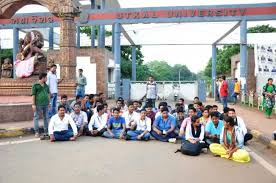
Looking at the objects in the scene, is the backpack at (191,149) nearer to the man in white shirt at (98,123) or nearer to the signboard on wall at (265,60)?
the man in white shirt at (98,123)

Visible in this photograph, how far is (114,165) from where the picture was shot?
6555mm

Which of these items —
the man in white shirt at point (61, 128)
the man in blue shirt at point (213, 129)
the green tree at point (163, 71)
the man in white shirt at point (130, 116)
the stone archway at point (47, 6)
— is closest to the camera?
the man in blue shirt at point (213, 129)

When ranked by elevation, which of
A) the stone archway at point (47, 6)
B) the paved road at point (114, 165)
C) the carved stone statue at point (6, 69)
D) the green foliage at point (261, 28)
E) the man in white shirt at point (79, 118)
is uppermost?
the green foliage at point (261, 28)

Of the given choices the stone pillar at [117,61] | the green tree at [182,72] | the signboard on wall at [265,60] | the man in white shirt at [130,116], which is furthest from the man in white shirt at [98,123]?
the green tree at [182,72]

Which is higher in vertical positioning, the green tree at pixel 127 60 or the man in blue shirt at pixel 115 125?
the green tree at pixel 127 60

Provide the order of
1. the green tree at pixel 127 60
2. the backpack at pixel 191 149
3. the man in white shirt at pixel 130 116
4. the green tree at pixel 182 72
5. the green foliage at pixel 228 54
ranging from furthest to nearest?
the green tree at pixel 182 72
the green foliage at pixel 228 54
the green tree at pixel 127 60
the man in white shirt at pixel 130 116
the backpack at pixel 191 149

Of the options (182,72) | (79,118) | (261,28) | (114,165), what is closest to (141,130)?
(79,118)

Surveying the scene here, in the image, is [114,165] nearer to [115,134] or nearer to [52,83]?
[115,134]

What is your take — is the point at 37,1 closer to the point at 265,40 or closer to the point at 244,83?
the point at 244,83

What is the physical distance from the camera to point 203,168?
6.47m

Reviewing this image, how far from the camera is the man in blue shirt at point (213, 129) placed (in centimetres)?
855

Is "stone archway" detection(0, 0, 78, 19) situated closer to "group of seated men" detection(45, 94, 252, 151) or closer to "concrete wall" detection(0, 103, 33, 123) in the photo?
"concrete wall" detection(0, 103, 33, 123)

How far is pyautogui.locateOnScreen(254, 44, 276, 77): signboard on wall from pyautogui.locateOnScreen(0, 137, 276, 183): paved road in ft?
42.8

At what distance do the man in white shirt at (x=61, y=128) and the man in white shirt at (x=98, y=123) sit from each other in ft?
2.99
